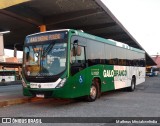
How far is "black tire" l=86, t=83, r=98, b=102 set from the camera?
448 inches

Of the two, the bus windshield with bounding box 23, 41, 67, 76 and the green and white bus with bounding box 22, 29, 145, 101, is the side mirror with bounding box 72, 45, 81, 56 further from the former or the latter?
the bus windshield with bounding box 23, 41, 67, 76

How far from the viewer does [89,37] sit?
1173cm

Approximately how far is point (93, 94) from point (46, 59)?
9.79ft

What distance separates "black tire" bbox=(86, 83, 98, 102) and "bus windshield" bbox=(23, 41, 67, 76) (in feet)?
7.73

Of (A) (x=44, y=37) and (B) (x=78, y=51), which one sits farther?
(A) (x=44, y=37)

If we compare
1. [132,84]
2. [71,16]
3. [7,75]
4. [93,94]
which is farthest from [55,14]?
[7,75]

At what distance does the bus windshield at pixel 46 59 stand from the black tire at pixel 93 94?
236 centimetres

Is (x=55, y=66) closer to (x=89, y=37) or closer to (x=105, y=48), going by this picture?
(x=89, y=37)

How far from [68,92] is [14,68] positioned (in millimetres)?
35994

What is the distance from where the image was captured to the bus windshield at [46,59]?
9758 mm

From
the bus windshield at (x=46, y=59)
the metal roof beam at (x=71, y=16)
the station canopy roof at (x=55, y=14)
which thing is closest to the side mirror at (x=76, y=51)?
the bus windshield at (x=46, y=59)

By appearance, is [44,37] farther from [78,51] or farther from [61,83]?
[61,83]

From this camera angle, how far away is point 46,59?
9.98 metres

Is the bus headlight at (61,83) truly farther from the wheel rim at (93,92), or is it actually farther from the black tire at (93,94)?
the wheel rim at (93,92)
